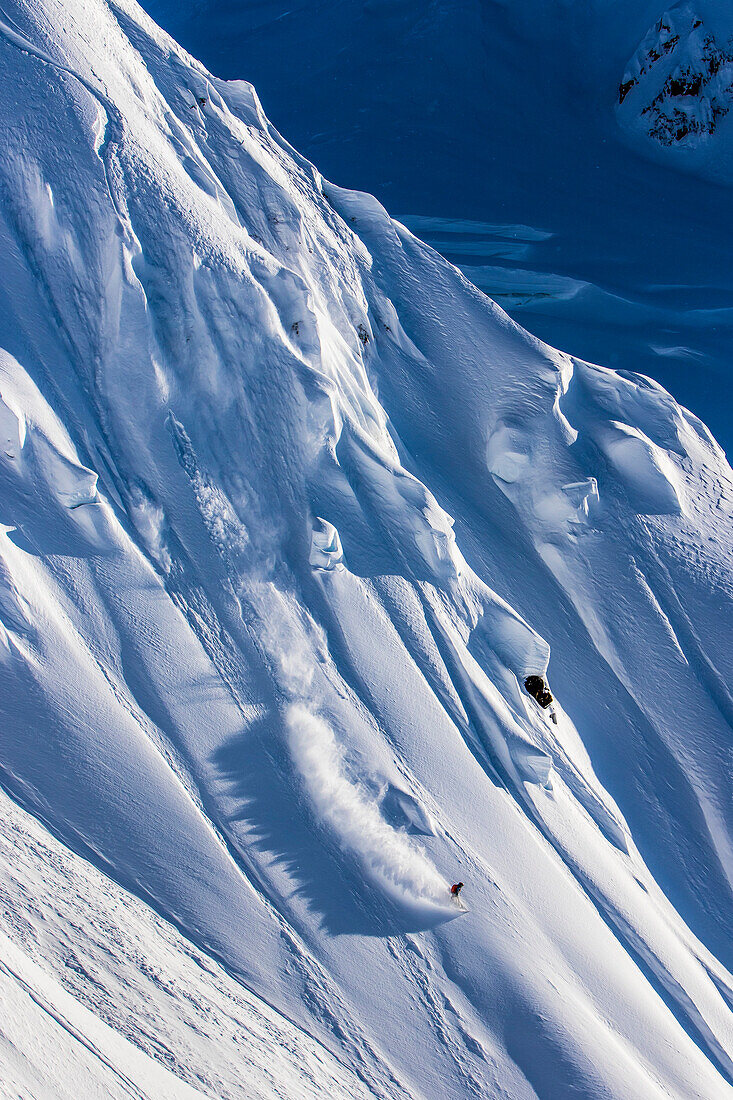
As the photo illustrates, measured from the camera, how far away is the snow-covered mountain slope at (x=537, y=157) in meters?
5.28

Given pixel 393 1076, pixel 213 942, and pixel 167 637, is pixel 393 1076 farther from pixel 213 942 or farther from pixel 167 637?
pixel 167 637

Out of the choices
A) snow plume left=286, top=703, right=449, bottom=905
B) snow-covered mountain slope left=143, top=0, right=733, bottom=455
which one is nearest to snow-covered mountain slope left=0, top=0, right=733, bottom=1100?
snow plume left=286, top=703, right=449, bottom=905

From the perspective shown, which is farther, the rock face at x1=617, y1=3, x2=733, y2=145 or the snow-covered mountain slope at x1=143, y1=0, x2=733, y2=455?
the rock face at x1=617, y1=3, x2=733, y2=145

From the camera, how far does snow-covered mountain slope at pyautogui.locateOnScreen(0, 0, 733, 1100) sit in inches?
89.7

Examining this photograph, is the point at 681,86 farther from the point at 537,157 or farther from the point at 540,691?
the point at 540,691

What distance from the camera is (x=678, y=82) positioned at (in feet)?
18.4

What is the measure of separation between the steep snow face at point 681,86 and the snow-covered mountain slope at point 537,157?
0.04m

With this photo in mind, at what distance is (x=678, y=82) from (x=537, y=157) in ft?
4.61

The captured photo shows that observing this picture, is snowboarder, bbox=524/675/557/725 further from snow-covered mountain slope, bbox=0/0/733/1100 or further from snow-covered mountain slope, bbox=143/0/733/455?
snow-covered mountain slope, bbox=143/0/733/455

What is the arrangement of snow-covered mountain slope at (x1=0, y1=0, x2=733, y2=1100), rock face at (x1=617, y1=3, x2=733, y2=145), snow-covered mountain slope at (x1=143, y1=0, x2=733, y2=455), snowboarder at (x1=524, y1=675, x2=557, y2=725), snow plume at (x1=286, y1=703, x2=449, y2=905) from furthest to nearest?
rock face at (x1=617, y1=3, x2=733, y2=145)
snow-covered mountain slope at (x1=143, y1=0, x2=733, y2=455)
snowboarder at (x1=524, y1=675, x2=557, y2=725)
snow plume at (x1=286, y1=703, x2=449, y2=905)
snow-covered mountain slope at (x1=0, y1=0, x2=733, y2=1100)

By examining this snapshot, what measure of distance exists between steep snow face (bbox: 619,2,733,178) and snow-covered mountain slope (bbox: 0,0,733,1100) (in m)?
3.59

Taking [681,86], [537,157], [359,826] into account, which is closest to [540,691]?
[359,826]

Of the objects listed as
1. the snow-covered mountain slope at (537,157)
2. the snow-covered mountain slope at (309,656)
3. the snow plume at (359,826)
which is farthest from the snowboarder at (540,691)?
the snow-covered mountain slope at (537,157)

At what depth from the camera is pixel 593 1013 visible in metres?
2.55
